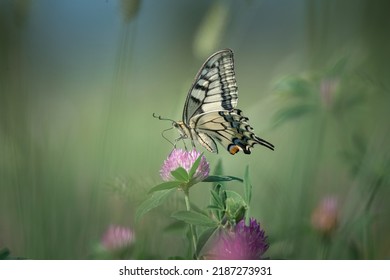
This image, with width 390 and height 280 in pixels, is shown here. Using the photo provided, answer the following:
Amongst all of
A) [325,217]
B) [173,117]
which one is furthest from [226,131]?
[325,217]

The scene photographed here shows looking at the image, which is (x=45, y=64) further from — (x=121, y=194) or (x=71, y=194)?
(x=121, y=194)

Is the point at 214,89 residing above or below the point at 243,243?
above

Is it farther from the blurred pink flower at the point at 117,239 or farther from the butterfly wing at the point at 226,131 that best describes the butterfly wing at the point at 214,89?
the blurred pink flower at the point at 117,239

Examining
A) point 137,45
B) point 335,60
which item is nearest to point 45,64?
point 137,45

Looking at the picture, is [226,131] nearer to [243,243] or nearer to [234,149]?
[234,149]

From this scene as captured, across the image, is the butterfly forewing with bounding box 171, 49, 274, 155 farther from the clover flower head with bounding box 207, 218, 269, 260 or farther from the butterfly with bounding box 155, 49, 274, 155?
the clover flower head with bounding box 207, 218, 269, 260
